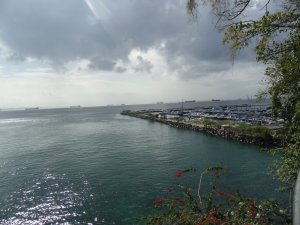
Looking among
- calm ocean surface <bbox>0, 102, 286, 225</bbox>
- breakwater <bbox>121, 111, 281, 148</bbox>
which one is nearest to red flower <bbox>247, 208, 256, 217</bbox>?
calm ocean surface <bbox>0, 102, 286, 225</bbox>

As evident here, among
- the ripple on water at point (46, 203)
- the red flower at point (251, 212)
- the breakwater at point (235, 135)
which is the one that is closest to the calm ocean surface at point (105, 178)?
the ripple on water at point (46, 203)

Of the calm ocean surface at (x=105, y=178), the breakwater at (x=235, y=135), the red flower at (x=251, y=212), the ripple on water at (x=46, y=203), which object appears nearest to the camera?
the red flower at (x=251, y=212)

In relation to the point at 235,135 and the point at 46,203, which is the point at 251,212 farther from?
the point at 235,135

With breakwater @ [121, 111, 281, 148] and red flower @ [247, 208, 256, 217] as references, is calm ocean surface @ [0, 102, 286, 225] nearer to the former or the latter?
breakwater @ [121, 111, 281, 148]

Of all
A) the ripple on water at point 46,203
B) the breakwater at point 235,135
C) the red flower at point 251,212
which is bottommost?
the ripple on water at point 46,203

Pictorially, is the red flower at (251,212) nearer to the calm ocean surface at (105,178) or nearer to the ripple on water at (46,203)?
the calm ocean surface at (105,178)

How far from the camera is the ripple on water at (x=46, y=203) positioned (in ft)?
70.3

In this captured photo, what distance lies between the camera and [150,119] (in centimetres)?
11781

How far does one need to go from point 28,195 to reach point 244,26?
25.5m

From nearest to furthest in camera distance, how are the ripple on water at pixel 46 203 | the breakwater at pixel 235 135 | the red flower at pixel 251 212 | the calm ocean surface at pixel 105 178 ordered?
the red flower at pixel 251 212 → the ripple on water at pixel 46 203 → the calm ocean surface at pixel 105 178 → the breakwater at pixel 235 135

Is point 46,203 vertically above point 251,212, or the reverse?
point 251,212

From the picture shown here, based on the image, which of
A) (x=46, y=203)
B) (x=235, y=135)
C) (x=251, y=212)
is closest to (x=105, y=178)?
(x=46, y=203)

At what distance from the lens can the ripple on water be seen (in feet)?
70.3

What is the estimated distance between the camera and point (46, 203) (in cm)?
2438
